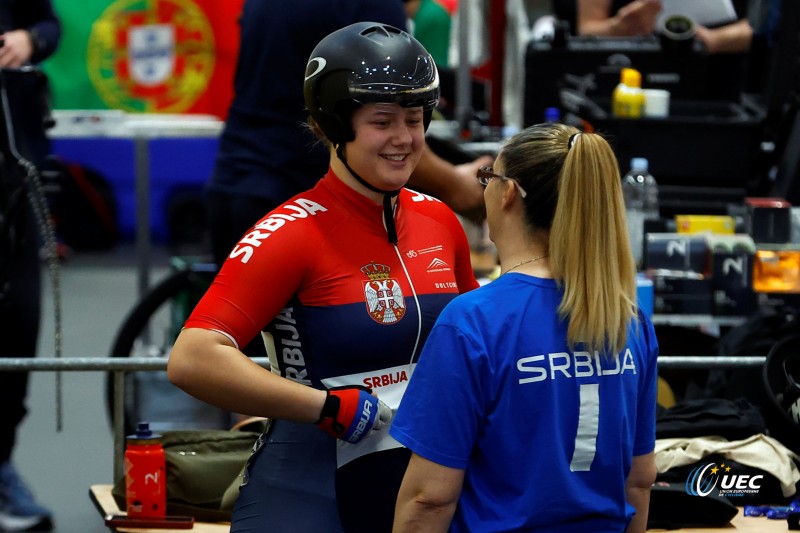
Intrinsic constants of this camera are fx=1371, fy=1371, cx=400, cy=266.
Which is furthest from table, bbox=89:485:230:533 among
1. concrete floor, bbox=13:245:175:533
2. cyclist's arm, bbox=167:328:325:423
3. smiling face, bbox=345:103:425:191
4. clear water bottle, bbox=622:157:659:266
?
clear water bottle, bbox=622:157:659:266

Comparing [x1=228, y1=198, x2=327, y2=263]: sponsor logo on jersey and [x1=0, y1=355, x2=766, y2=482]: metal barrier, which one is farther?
[x1=0, y1=355, x2=766, y2=482]: metal barrier

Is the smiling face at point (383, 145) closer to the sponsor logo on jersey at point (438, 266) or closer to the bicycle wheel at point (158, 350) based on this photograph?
the sponsor logo on jersey at point (438, 266)

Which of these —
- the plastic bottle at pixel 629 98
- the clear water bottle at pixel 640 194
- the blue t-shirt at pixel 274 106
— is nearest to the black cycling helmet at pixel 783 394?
the clear water bottle at pixel 640 194

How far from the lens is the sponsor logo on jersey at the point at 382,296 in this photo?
2701mm

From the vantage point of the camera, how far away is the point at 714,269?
4.53 metres

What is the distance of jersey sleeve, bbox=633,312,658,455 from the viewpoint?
2457 millimetres

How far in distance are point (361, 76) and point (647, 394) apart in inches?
33.0

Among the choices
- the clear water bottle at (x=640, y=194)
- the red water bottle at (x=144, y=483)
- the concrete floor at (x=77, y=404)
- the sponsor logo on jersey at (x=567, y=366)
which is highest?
the sponsor logo on jersey at (x=567, y=366)

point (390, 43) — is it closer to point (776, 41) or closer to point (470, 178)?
point (470, 178)

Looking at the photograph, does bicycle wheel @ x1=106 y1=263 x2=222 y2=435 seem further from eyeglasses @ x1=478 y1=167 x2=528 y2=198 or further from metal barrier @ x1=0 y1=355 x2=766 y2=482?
eyeglasses @ x1=478 y1=167 x2=528 y2=198

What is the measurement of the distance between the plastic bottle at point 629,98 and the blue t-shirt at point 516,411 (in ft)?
10.5

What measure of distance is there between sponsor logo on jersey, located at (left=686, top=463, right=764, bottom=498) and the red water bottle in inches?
54.5

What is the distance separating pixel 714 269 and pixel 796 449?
0.88 meters

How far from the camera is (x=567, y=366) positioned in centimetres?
227
